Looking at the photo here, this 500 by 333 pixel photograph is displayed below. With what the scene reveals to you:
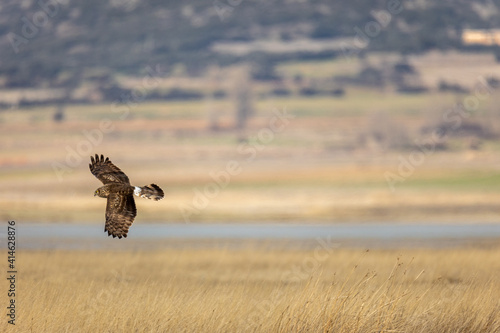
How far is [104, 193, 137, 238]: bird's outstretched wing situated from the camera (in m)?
14.8

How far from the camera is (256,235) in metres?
50.2

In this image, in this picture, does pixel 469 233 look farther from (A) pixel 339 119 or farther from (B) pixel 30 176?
(A) pixel 339 119

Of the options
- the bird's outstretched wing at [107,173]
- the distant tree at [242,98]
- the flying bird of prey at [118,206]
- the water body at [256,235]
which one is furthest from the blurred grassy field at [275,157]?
the flying bird of prey at [118,206]

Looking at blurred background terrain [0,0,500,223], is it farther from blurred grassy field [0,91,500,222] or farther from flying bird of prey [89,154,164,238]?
flying bird of prey [89,154,164,238]

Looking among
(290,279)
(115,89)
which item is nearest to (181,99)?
(115,89)

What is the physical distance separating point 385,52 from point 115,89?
2017 inches

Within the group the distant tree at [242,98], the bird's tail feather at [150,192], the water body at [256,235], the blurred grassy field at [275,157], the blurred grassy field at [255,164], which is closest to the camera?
the bird's tail feather at [150,192]

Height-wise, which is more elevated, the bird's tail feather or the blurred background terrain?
the blurred background terrain

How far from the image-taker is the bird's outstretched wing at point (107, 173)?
49.3ft

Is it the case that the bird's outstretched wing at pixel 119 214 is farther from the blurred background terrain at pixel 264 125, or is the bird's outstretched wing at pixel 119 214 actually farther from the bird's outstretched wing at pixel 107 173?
the blurred background terrain at pixel 264 125

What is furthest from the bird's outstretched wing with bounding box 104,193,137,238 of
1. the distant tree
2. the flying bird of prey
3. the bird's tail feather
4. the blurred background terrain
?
the distant tree

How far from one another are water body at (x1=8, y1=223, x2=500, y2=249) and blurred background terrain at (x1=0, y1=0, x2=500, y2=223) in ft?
24.8

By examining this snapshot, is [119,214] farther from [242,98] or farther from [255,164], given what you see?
[242,98]

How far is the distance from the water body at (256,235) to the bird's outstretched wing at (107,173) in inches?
1002
